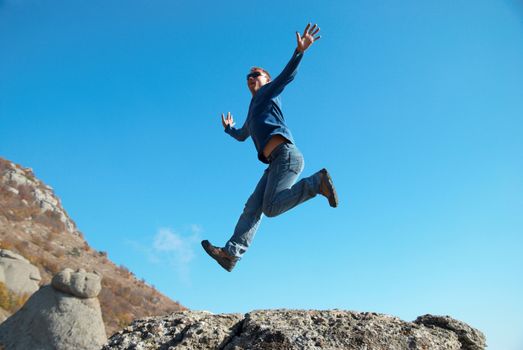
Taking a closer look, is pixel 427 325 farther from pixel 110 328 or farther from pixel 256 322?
pixel 110 328

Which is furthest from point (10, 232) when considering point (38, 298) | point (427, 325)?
point (427, 325)

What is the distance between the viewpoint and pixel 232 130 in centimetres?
546

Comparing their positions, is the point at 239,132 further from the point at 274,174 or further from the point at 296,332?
the point at 296,332

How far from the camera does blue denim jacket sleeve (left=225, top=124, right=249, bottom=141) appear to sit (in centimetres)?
529

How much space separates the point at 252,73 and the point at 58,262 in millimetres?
27826

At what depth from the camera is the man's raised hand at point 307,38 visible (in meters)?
4.38

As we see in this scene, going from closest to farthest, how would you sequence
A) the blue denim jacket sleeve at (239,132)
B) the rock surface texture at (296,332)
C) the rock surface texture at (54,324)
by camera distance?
the rock surface texture at (296,332) < the blue denim jacket sleeve at (239,132) < the rock surface texture at (54,324)

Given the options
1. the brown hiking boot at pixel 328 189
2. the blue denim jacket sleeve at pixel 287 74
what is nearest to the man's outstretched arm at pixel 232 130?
the blue denim jacket sleeve at pixel 287 74

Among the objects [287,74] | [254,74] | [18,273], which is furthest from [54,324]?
[287,74]

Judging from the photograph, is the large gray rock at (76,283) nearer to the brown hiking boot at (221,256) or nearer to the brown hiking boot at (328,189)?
the brown hiking boot at (221,256)

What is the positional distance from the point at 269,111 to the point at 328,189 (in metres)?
1.10

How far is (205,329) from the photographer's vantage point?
3.10m

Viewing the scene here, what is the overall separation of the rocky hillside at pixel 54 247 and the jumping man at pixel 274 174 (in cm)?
2136

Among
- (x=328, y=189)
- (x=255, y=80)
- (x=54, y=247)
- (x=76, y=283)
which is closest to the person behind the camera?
(x=328, y=189)
